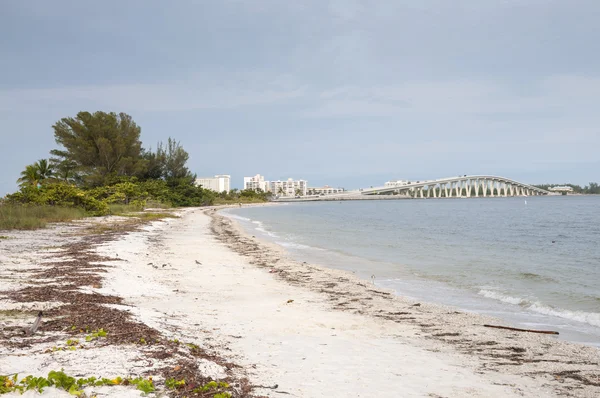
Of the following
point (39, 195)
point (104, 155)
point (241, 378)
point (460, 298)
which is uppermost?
point (104, 155)

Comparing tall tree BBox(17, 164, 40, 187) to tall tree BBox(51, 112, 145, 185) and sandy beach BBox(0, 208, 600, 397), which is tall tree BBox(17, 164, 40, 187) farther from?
sandy beach BBox(0, 208, 600, 397)

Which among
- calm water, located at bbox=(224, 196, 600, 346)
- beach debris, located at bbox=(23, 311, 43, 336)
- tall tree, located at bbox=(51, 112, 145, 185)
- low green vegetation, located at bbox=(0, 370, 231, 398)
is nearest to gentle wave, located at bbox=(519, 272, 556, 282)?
calm water, located at bbox=(224, 196, 600, 346)

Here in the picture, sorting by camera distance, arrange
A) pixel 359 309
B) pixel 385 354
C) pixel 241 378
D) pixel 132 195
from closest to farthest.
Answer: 1. pixel 241 378
2. pixel 385 354
3. pixel 359 309
4. pixel 132 195

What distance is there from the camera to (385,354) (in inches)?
252

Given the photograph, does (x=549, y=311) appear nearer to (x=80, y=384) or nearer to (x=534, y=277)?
(x=534, y=277)

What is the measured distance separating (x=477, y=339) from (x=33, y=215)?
87.7 feet

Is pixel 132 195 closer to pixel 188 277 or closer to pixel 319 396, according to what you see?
pixel 188 277

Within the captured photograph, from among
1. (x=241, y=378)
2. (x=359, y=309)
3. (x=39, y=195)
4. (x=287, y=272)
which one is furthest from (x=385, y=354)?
(x=39, y=195)

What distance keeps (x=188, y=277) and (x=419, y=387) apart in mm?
8644

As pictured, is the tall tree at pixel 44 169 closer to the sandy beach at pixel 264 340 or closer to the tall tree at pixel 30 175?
the tall tree at pixel 30 175

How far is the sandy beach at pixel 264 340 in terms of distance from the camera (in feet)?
16.0

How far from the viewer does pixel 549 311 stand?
10523 mm

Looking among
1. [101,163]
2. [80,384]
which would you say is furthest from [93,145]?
[80,384]

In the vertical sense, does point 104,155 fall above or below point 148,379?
above
